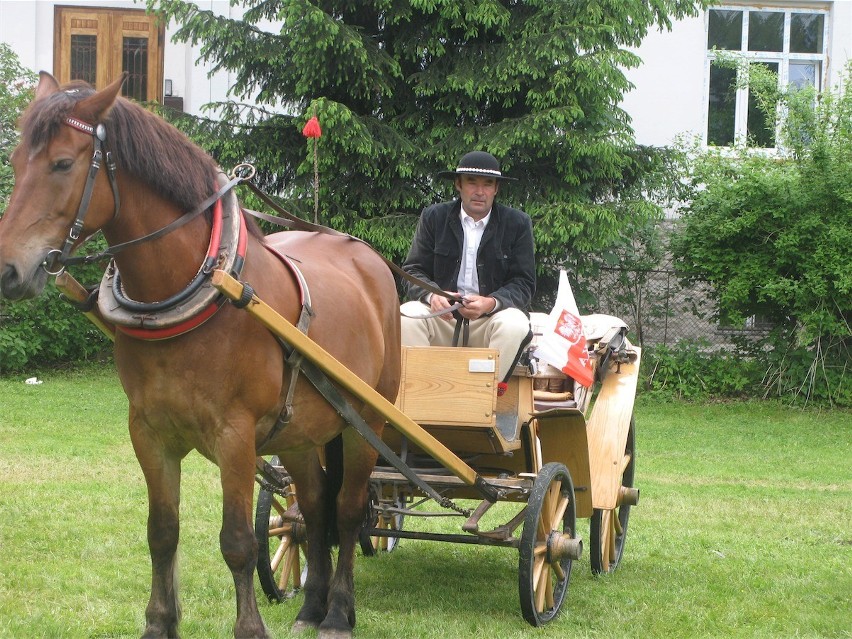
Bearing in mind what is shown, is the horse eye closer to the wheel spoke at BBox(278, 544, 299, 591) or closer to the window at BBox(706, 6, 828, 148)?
the wheel spoke at BBox(278, 544, 299, 591)

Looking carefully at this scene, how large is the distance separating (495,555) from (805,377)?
7.34 m

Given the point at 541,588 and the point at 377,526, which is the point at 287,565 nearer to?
the point at 377,526

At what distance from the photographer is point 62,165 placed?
3.10 m

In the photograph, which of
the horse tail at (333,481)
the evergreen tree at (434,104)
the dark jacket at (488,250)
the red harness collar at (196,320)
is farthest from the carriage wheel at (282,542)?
the evergreen tree at (434,104)

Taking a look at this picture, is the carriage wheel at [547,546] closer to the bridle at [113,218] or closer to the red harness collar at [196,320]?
the red harness collar at [196,320]

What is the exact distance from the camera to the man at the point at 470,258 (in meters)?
5.18

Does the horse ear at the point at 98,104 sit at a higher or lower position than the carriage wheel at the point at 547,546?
higher

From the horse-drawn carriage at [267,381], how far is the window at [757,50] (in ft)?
37.9

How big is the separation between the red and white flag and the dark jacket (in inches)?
12.4

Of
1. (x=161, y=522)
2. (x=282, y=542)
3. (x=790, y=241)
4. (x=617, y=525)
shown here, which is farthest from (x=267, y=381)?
(x=790, y=241)

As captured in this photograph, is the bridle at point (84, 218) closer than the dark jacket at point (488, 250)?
Yes

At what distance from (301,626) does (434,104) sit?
792 cm

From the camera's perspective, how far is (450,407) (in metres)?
4.60

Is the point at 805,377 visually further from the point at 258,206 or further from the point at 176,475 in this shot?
the point at 176,475
